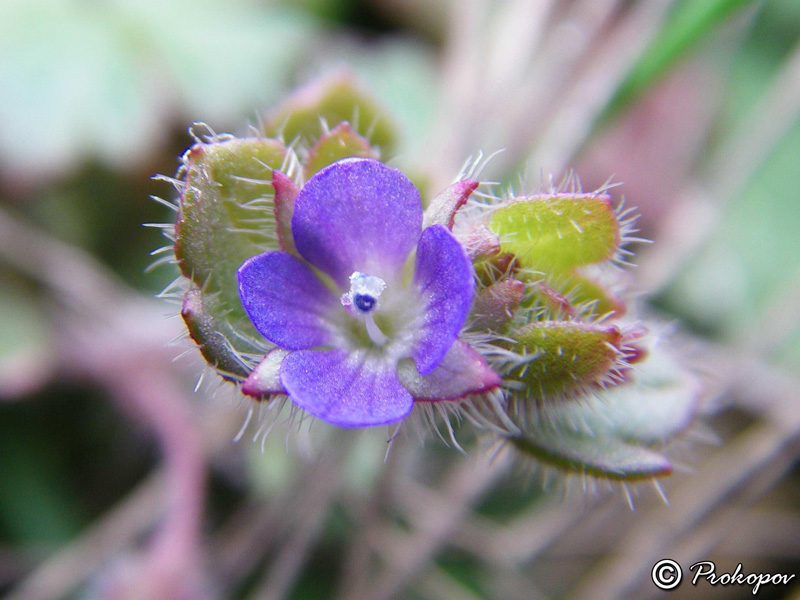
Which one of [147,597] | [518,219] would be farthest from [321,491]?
[518,219]

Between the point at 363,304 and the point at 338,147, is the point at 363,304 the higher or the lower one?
the lower one

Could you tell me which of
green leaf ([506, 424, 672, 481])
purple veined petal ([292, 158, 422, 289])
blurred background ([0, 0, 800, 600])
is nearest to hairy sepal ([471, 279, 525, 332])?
purple veined petal ([292, 158, 422, 289])

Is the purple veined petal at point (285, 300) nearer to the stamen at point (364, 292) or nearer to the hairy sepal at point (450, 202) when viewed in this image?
the stamen at point (364, 292)

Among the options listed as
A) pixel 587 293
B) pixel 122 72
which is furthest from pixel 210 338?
pixel 122 72

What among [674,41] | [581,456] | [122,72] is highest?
[674,41]

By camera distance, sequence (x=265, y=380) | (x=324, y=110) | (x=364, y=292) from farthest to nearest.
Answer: (x=324, y=110), (x=364, y=292), (x=265, y=380)

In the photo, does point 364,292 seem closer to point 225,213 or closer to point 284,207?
point 284,207

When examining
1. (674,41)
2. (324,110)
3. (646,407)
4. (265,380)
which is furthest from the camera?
(674,41)
